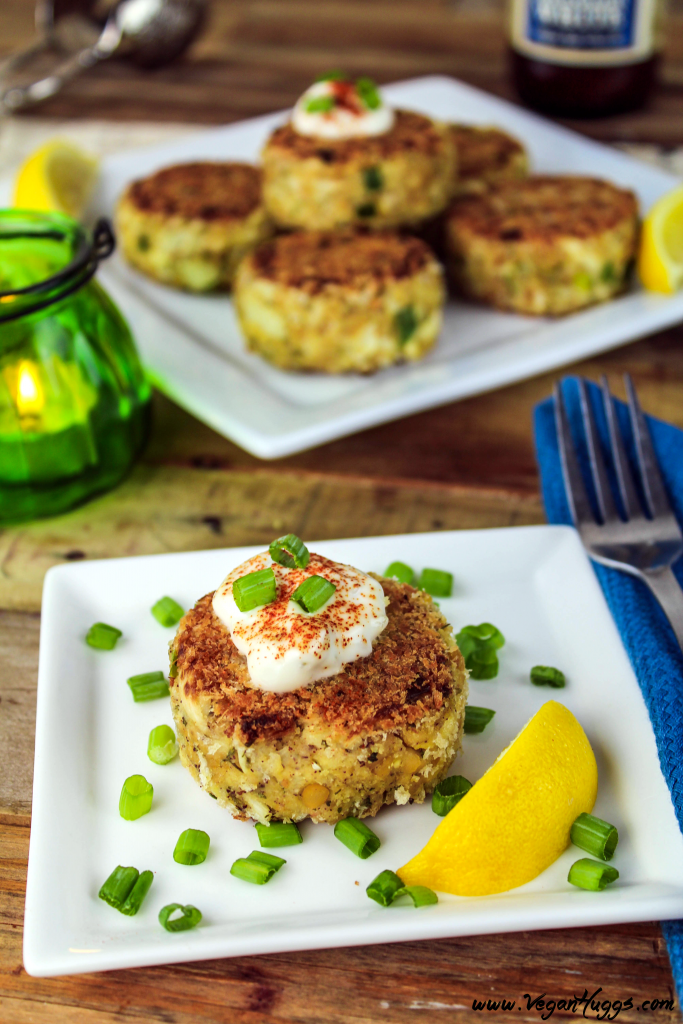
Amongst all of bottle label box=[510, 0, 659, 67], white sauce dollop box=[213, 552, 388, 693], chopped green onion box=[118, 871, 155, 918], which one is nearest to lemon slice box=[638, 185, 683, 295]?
bottle label box=[510, 0, 659, 67]

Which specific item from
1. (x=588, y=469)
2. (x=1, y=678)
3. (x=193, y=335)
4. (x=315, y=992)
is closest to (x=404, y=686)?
(x=315, y=992)

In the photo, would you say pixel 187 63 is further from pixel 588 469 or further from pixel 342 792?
pixel 342 792

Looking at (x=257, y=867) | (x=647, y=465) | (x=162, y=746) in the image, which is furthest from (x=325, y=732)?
(x=647, y=465)

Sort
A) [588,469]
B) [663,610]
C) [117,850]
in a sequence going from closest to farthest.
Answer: [117,850]
[663,610]
[588,469]

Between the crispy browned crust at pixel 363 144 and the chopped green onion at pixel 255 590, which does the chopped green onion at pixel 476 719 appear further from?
the crispy browned crust at pixel 363 144

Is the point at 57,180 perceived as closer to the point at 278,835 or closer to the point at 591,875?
the point at 278,835

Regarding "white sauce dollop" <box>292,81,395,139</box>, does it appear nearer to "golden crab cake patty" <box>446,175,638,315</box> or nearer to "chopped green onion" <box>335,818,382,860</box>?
"golden crab cake patty" <box>446,175,638,315</box>

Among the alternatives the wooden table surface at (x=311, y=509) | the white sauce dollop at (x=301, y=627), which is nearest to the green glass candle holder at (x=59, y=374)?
the wooden table surface at (x=311, y=509)
